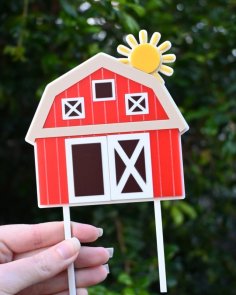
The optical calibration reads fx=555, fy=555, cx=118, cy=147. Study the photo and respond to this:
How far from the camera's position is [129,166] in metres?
0.92

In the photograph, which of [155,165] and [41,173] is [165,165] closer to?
[155,165]

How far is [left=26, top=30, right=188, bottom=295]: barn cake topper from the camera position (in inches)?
36.0

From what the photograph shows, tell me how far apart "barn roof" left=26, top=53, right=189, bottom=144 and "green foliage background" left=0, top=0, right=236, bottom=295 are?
0.33 m

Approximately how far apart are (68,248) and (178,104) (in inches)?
34.7

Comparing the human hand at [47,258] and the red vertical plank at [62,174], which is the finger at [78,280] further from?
the red vertical plank at [62,174]

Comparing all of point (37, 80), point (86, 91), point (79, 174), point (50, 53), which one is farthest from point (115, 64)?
point (37, 80)

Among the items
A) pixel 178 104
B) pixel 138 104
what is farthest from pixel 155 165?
pixel 178 104

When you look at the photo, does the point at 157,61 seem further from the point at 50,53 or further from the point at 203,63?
the point at 203,63

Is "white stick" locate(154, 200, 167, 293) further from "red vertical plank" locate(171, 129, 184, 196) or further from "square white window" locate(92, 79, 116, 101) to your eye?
"square white window" locate(92, 79, 116, 101)

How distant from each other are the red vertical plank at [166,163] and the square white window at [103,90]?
0.34ft

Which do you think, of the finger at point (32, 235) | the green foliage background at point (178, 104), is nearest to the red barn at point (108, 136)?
the finger at point (32, 235)

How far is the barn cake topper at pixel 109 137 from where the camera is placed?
92 centimetres

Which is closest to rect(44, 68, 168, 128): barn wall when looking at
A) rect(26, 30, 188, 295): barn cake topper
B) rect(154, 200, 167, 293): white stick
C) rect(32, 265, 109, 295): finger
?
rect(26, 30, 188, 295): barn cake topper

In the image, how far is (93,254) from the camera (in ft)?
3.28
